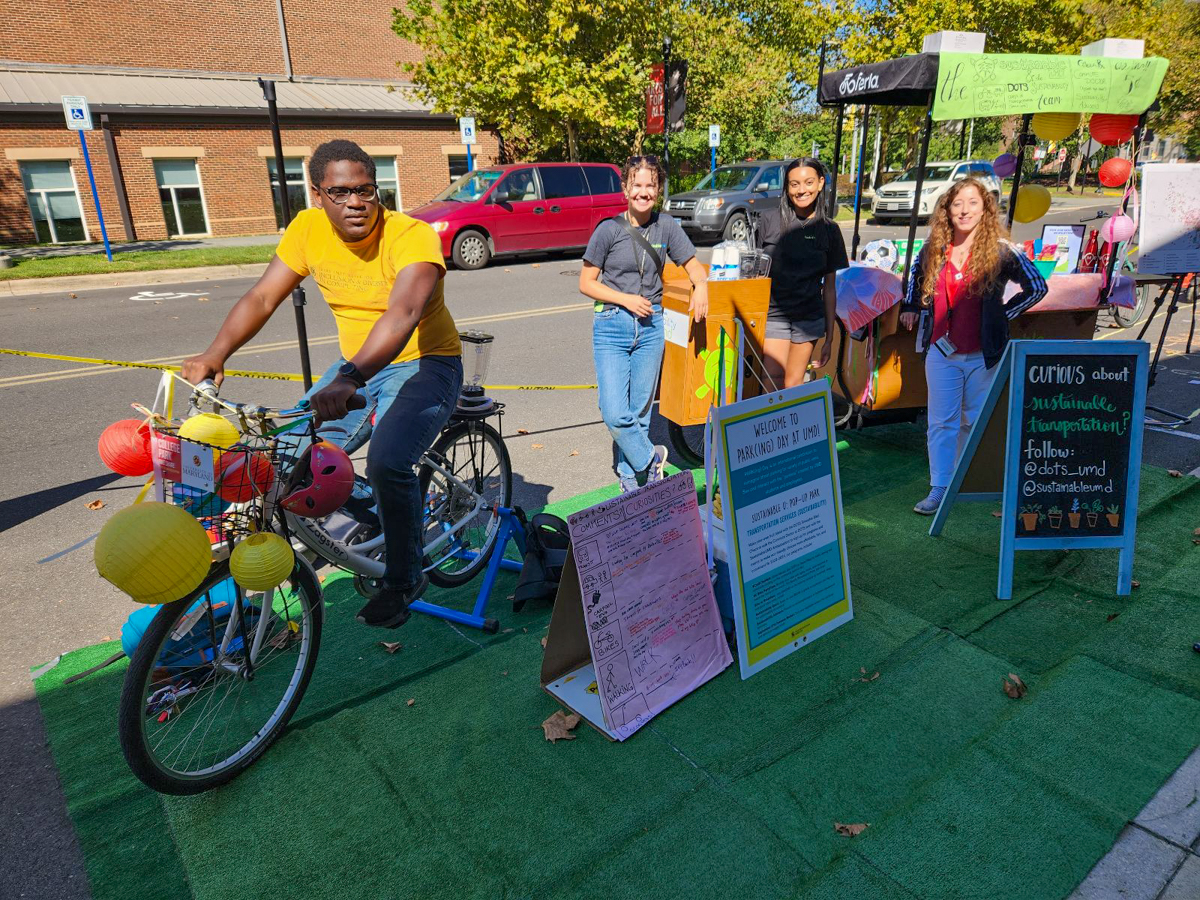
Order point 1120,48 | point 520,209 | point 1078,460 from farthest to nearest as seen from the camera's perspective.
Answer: point 520,209 < point 1120,48 < point 1078,460

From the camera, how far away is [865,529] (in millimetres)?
4617

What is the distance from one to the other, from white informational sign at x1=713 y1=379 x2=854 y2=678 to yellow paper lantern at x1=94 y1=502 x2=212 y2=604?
72.4 inches

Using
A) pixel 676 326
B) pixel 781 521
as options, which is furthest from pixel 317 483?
pixel 676 326

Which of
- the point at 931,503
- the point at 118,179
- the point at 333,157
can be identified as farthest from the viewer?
the point at 118,179

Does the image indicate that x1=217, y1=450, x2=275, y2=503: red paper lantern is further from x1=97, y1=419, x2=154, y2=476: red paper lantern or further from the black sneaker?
the black sneaker

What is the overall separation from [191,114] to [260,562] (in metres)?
22.9

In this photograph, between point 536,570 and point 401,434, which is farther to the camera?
point 536,570

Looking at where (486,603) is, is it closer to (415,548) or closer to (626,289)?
(415,548)

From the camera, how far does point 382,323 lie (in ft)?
9.13

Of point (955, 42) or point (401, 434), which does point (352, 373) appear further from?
point (955, 42)

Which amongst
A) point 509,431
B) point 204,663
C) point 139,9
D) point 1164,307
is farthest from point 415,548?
point 139,9

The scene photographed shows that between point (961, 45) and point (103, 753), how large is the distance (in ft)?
23.8

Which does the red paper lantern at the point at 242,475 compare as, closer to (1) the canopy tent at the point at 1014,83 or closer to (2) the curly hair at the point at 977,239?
(2) the curly hair at the point at 977,239

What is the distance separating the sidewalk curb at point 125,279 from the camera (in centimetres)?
1379
